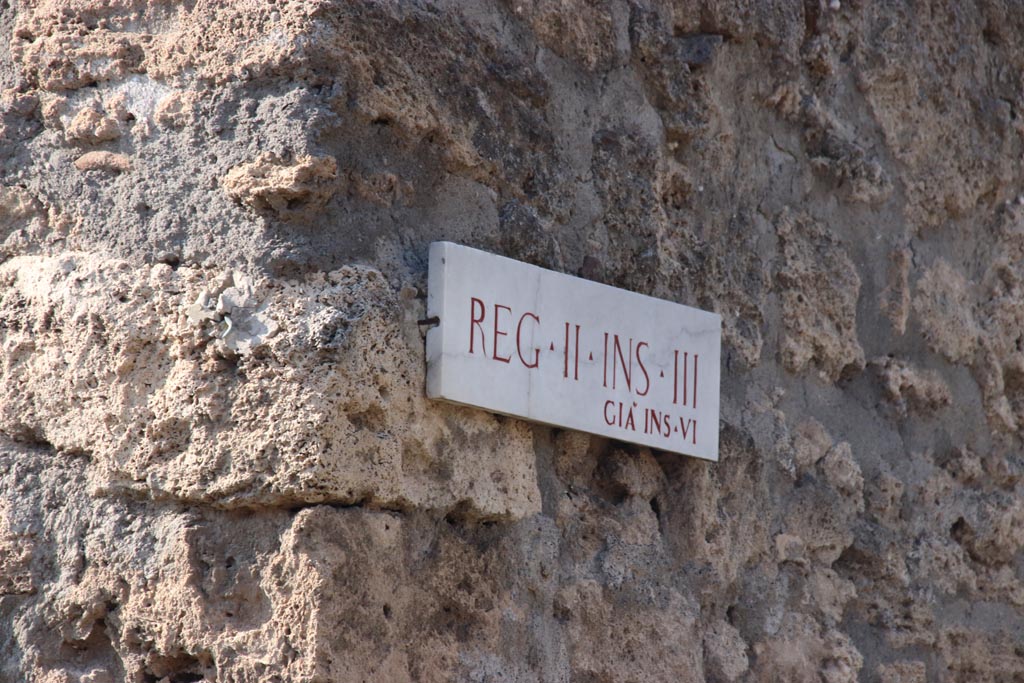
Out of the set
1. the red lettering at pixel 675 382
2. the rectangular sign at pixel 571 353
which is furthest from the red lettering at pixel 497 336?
the red lettering at pixel 675 382

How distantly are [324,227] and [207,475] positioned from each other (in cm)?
33

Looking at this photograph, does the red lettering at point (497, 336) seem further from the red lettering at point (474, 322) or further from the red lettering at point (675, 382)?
the red lettering at point (675, 382)

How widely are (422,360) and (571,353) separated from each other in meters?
0.23

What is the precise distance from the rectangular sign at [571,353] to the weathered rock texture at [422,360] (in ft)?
0.13

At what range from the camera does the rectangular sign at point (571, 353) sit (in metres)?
1.87

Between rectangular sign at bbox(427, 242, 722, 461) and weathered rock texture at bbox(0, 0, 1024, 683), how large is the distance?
4cm

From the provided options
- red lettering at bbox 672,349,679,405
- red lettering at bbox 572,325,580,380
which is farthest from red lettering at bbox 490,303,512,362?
red lettering at bbox 672,349,679,405

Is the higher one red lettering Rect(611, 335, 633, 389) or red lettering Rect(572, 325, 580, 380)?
red lettering Rect(611, 335, 633, 389)

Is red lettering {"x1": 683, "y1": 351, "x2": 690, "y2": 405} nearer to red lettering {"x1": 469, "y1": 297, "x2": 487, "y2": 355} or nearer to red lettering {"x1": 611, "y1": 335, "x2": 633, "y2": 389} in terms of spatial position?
red lettering {"x1": 611, "y1": 335, "x2": 633, "y2": 389}

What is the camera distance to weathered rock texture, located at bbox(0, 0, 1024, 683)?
70.5 inches

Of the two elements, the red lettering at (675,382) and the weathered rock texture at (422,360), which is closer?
the weathered rock texture at (422,360)

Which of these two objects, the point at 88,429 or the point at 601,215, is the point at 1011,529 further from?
the point at 88,429

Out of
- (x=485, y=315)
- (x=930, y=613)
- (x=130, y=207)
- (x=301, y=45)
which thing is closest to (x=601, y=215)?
(x=485, y=315)

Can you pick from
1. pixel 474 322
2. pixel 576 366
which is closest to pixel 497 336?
pixel 474 322
